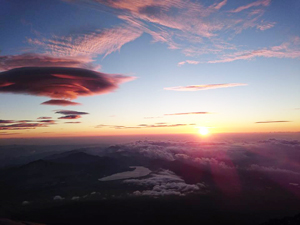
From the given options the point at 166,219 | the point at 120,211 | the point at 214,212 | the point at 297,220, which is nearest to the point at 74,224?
the point at 120,211

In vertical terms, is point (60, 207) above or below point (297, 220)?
below

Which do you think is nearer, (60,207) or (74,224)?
(74,224)

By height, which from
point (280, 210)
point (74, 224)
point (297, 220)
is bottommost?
point (280, 210)

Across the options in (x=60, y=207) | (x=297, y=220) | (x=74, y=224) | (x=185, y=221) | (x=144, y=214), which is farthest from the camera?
(x=60, y=207)

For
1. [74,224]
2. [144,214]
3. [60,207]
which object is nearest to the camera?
[74,224]

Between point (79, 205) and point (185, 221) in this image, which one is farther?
point (79, 205)

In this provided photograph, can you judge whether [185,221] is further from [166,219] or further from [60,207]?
[60,207]

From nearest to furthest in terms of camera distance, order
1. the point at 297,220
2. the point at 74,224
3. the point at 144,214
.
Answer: the point at 297,220
the point at 74,224
the point at 144,214

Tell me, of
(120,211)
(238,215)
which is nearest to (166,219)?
(120,211)

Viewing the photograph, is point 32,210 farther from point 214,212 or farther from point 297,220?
point 297,220
